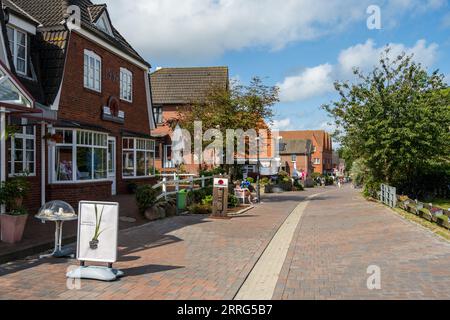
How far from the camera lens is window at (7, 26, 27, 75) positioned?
14273 millimetres

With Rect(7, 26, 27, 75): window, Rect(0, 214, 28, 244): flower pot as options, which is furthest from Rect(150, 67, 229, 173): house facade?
Rect(0, 214, 28, 244): flower pot

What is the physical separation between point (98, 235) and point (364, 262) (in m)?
4.75

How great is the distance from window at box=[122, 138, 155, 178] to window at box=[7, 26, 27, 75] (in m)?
7.05

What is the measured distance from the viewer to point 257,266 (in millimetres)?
8734

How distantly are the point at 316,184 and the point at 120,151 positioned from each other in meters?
48.2

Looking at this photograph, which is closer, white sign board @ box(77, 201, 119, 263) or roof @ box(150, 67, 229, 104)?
white sign board @ box(77, 201, 119, 263)

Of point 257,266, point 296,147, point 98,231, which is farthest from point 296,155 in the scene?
point 98,231

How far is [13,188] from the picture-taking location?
9719 mm

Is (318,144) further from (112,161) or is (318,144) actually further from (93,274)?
(93,274)

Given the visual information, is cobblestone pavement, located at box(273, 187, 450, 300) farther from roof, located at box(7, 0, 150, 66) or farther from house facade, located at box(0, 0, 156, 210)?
roof, located at box(7, 0, 150, 66)

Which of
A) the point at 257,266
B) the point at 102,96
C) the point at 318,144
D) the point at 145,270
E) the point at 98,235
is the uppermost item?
the point at 318,144

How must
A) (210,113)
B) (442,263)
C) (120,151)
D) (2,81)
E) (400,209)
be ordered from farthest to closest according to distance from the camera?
1. (210,113)
2. (120,151)
3. (400,209)
4. (2,81)
5. (442,263)

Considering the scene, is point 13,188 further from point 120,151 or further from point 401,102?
point 401,102
